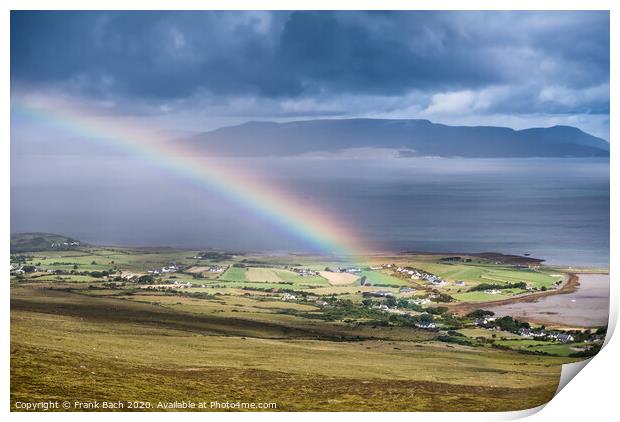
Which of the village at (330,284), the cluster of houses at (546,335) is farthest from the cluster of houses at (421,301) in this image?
the cluster of houses at (546,335)

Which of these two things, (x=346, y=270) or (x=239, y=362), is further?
(x=346, y=270)

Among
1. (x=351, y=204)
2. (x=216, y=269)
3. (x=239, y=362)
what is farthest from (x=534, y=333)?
(x=216, y=269)

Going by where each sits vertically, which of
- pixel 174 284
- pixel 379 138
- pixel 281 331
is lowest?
pixel 281 331

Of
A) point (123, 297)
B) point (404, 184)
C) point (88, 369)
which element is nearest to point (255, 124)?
point (404, 184)

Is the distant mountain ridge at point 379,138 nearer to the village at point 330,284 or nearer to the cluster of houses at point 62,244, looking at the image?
the village at point 330,284

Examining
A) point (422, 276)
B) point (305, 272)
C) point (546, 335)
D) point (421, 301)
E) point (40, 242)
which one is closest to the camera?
point (546, 335)

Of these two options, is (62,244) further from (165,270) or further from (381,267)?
(381,267)
